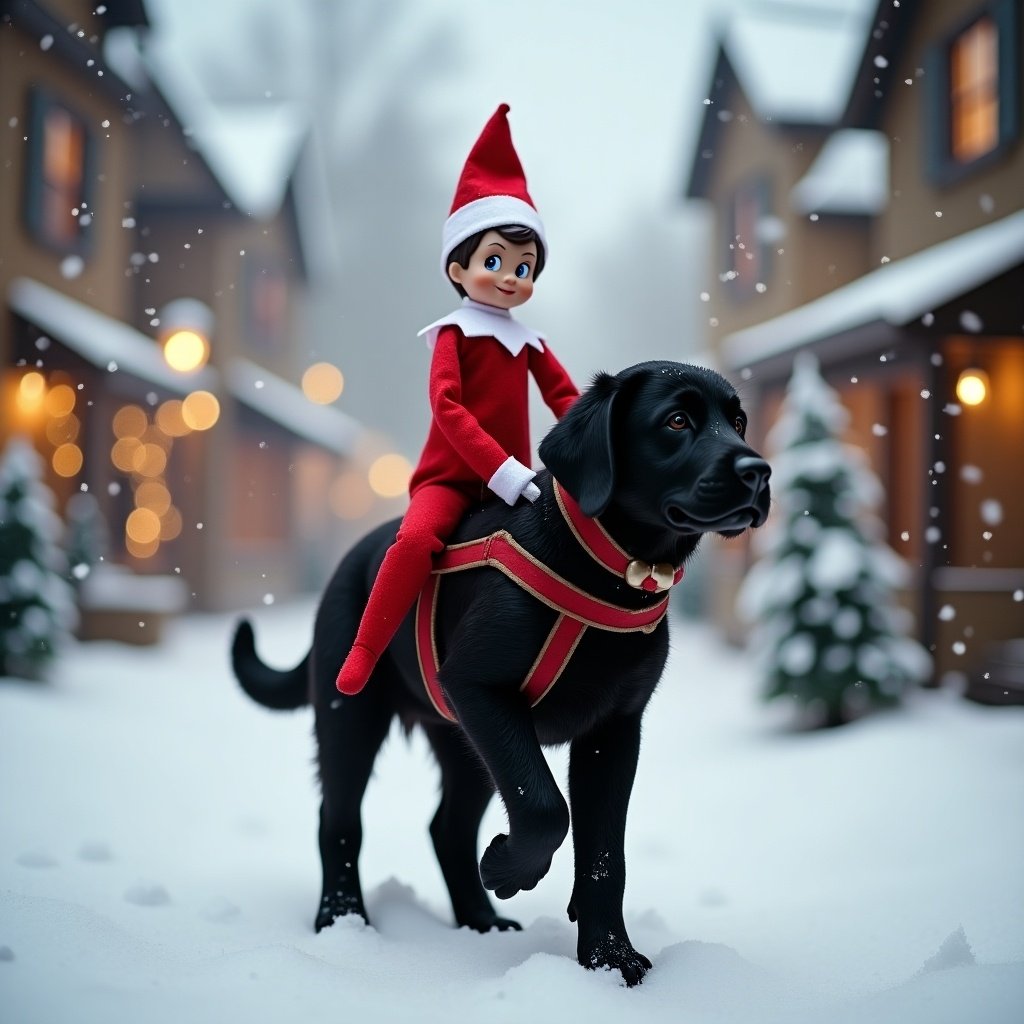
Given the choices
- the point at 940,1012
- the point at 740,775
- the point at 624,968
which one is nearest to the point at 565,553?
the point at 624,968

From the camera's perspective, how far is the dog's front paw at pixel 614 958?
2619 mm

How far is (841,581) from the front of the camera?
24.9 ft

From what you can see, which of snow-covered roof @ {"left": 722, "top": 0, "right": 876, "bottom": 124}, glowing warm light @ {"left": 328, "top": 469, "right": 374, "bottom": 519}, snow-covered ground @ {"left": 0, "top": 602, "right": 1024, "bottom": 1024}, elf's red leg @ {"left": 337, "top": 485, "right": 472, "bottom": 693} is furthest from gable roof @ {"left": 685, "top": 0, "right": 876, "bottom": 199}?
glowing warm light @ {"left": 328, "top": 469, "right": 374, "bottom": 519}

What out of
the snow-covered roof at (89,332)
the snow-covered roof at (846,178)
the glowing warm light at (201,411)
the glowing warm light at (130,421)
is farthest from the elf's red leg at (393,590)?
the glowing warm light at (130,421)

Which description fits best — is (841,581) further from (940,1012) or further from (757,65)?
(757,65)

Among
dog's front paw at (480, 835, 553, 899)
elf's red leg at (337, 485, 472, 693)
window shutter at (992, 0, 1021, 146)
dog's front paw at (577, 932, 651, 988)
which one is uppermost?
window shutter at (992, 0, 1021, 146)

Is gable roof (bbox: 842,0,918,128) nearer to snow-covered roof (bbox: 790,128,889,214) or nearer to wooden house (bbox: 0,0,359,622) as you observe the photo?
snow-covered roof (bbox: 790,128,889,214)

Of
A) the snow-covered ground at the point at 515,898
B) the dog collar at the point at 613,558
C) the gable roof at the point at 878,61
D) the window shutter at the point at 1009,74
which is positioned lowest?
the snow-covered ground at the point at 515,898

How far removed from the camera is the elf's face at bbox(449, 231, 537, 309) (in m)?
2.85

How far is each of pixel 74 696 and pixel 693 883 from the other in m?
5.48

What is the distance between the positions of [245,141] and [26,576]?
371 inches

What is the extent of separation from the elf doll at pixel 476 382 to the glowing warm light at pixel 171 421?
39.4 ft

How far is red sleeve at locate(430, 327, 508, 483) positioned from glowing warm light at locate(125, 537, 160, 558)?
1231cm

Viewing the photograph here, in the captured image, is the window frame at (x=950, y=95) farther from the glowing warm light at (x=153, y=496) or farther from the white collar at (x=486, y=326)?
the glowing warm light at (x=153, y=496)
